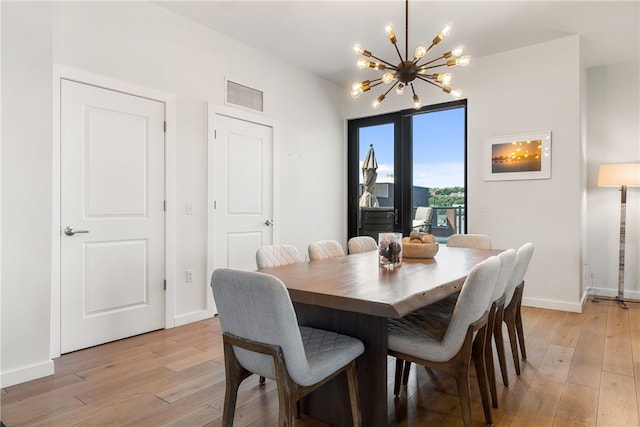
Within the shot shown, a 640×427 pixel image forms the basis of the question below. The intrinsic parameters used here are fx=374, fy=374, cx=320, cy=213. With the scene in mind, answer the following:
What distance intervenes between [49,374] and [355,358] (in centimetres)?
205

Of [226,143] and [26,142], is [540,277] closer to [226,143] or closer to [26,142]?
[226,143]

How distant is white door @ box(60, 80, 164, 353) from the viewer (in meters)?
2.80

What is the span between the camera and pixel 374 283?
5.77ft

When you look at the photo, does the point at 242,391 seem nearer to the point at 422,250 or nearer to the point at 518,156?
the point at 422,250

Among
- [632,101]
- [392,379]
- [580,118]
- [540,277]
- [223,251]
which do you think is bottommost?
[392,379]

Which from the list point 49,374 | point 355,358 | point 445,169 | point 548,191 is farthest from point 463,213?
point 49,374

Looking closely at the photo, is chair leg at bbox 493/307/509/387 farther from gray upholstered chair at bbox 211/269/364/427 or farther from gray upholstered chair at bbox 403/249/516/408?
gray upholstered chair at bbox 211/269/364/427

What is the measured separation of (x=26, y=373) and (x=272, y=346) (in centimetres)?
191

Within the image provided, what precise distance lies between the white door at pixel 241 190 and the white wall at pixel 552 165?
2.44 metres

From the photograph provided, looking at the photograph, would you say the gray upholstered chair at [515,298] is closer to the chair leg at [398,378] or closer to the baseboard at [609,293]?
the chair leg at [398,378]

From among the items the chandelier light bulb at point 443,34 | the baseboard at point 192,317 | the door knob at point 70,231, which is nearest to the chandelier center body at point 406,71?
the chandelier light bulb at point 443,34

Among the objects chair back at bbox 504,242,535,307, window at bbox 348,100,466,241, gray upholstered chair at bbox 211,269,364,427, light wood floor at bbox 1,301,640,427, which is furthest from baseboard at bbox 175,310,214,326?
chair back at bbox 504,242,535,307

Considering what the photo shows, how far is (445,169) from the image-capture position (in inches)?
191

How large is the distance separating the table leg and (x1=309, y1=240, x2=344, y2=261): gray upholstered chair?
0.89m
